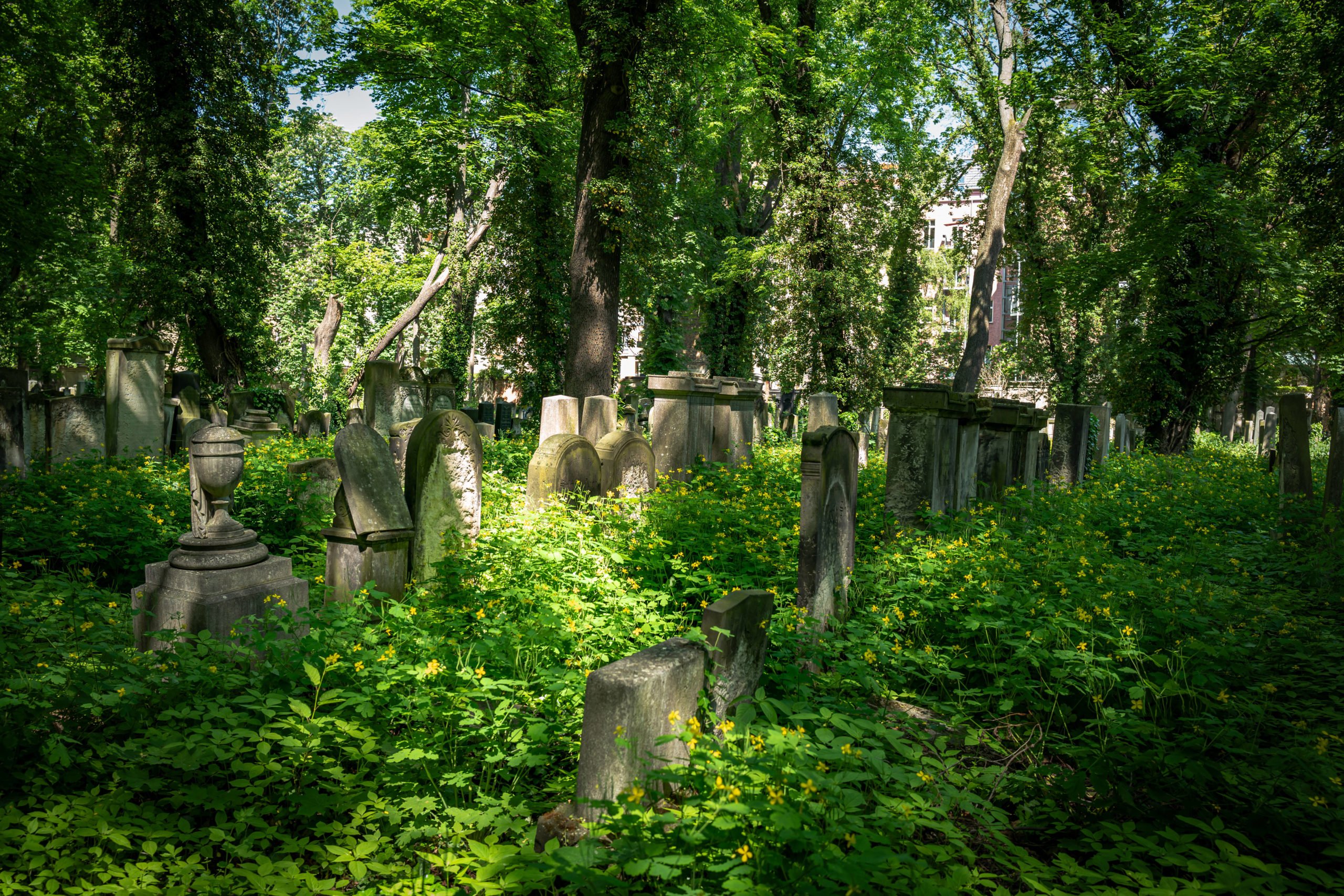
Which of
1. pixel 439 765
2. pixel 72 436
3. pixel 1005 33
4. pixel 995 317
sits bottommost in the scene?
pixel 439 765

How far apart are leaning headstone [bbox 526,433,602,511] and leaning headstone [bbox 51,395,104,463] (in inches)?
266

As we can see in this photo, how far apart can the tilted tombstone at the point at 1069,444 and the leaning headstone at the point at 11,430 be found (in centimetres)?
1274

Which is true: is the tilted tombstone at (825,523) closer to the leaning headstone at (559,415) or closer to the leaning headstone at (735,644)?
the leaning headstone at (735,644)

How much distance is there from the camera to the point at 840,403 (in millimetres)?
18328

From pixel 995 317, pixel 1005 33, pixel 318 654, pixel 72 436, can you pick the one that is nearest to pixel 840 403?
pixel 1005 33

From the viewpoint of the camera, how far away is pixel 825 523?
5.29 meters

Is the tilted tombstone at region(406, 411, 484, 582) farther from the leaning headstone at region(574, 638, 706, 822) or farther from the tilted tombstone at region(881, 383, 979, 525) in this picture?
the tilted tombstone at region(881, 383, 979, 525)

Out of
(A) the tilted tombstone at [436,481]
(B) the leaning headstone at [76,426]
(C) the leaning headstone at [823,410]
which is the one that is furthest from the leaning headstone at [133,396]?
(C) the leaning headstone at [823,410]

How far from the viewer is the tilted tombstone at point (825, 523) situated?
516 centimetres

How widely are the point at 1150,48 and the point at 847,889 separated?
17.0m

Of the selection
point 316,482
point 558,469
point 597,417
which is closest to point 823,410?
point 597,417

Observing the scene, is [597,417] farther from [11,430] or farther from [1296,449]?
[1296,449]

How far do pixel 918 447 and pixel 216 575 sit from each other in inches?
227

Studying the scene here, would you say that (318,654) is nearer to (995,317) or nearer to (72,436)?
(72,436)
